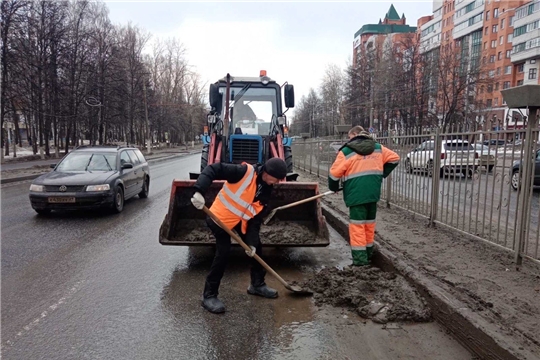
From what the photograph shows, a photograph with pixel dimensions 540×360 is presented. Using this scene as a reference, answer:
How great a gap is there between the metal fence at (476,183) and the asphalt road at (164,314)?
1.87m

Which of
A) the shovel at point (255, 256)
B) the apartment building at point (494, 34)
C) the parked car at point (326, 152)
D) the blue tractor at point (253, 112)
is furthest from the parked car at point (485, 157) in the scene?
the apartment building at point (494, 34)

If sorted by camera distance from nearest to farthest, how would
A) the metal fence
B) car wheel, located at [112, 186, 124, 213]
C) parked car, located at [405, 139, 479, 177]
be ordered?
the metal fence
parked car, located at [405, 139, 479, 177]
car wheel, located at [112, 186, 124, 213]

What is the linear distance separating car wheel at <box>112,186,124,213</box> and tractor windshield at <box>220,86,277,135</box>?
3243 mm

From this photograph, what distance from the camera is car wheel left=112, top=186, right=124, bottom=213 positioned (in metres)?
9.49

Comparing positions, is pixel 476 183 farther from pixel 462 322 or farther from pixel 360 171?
pixel 462 322

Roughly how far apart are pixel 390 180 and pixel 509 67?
71.0 meters

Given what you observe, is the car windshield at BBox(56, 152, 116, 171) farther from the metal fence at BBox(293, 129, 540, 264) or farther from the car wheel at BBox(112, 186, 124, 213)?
the metal fence at BBox(293, 129, 540, 264)

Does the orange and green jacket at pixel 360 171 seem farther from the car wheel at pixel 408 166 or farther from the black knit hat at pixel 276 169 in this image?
the car wheel at pixel 408 166

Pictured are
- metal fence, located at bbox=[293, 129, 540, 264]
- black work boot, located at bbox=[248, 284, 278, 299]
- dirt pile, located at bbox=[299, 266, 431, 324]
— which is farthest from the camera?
metal fence, located at bbox=[293, 129, 540, 264]

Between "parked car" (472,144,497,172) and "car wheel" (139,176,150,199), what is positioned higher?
"parked car" (472,144,497,172)

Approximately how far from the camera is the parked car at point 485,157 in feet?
17.5

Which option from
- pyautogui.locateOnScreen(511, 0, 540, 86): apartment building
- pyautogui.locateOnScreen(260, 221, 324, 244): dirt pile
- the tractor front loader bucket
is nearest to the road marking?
the tractor front loader bucket

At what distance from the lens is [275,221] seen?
6.38m

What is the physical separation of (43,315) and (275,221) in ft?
10.9
